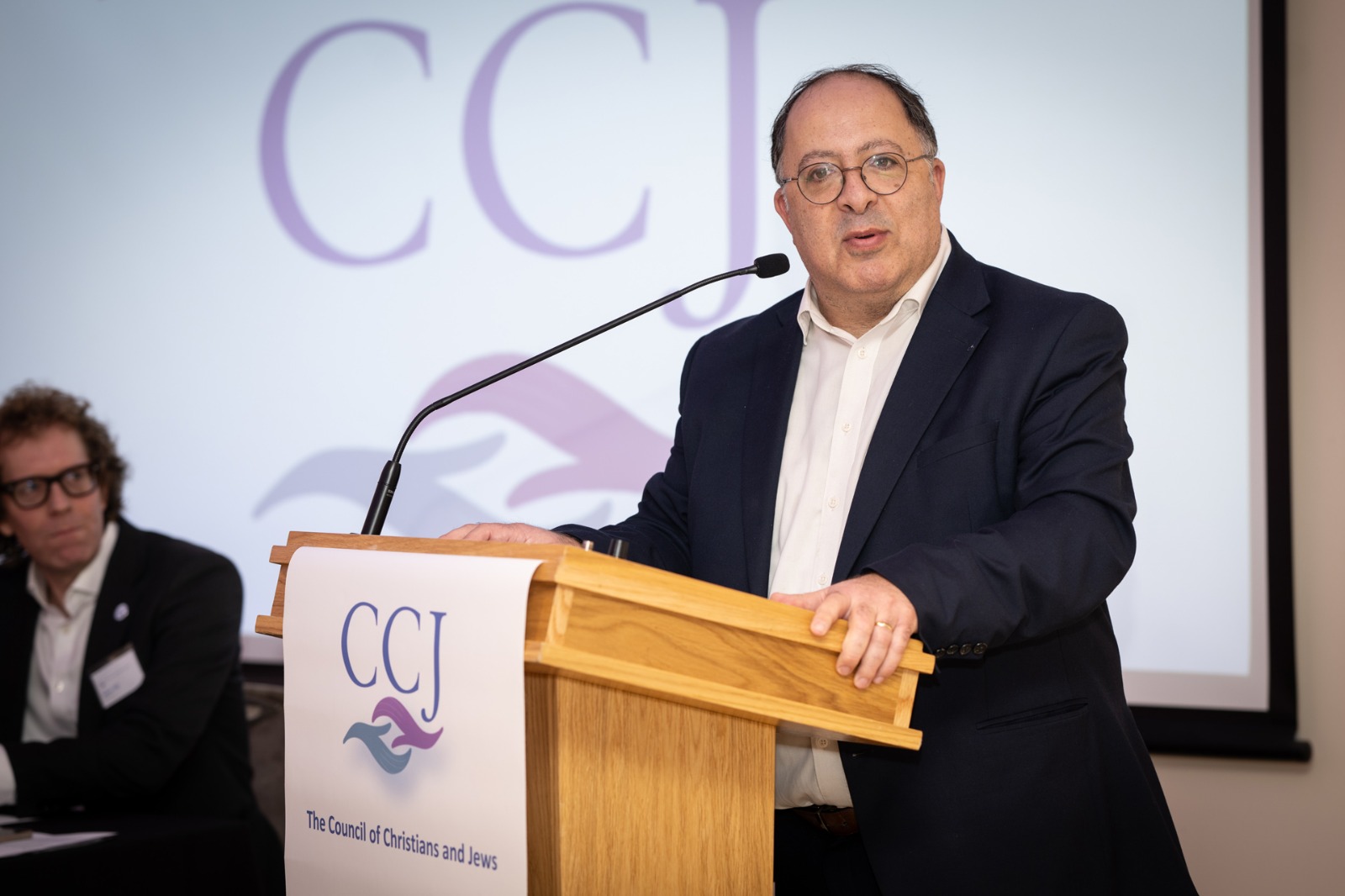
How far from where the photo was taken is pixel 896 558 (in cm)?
135

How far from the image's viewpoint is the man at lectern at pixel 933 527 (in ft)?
4.82

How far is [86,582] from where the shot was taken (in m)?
3.59

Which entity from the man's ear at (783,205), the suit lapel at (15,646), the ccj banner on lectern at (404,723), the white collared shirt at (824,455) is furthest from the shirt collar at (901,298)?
the suit lapel at (15,646)

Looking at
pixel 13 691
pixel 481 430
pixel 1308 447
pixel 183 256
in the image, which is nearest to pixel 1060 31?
pixel 1308 447

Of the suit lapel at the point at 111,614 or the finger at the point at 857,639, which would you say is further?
the suit lapel at the point at 111,614

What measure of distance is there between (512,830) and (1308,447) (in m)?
2.76

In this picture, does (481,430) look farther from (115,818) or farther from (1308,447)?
(1308,447)

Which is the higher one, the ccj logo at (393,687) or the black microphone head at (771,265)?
the black microphone head at (771,265)

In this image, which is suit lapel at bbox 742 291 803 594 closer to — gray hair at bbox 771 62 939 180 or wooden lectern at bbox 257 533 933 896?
gray hair at bbox 771 62 939 180

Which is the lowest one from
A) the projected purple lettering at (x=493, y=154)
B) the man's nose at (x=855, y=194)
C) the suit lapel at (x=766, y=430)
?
the suit lapel at (x=766, y=430)

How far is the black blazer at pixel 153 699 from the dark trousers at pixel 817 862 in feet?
6.61

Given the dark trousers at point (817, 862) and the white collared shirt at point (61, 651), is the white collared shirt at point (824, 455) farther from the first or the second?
the white collared shirt at point (61, 651)

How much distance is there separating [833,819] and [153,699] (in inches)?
89.1

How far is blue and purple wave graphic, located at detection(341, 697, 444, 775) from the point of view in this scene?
1286mm
